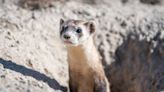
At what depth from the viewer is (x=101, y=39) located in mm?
6664

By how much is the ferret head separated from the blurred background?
51 cm

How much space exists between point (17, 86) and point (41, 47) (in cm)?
121

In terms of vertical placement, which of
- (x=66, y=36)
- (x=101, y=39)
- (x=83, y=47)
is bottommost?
(x=101, y=39)

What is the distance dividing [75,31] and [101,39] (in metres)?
1.59

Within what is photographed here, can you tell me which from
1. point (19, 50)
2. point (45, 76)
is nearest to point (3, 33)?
point (19, 50)

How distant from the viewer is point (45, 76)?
5262mm

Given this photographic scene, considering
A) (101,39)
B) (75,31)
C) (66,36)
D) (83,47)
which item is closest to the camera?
(66,36)

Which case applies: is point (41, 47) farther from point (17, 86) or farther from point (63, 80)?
point (17, 86)

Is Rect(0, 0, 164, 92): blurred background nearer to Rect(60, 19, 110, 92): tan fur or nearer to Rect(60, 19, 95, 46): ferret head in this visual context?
Rect(60, 19, 110, 92): tan fur

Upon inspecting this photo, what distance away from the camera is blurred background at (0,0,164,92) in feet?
18.2

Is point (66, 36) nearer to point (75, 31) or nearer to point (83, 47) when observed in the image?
point (75, 31)

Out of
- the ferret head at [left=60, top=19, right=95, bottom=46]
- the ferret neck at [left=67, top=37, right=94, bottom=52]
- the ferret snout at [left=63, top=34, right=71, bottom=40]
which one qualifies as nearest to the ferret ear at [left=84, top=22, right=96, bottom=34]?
the ferret head at [left=60, top=19, right=95, bottom=46]

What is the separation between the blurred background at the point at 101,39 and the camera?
18.2 feet

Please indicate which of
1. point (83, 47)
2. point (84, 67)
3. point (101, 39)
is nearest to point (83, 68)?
point (84, 67)
